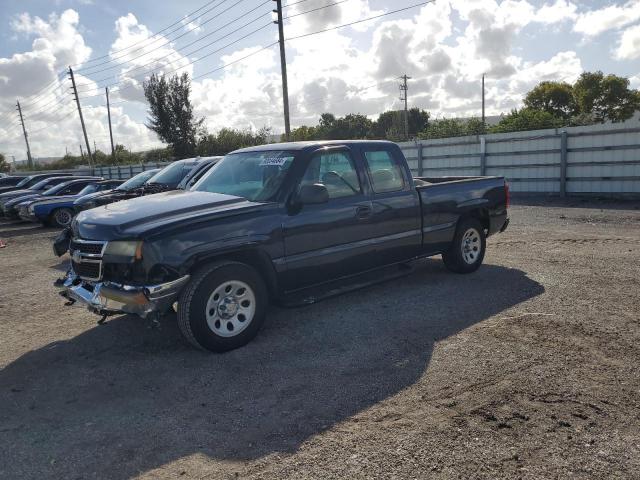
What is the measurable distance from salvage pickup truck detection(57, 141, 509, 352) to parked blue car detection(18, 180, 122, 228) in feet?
36.0

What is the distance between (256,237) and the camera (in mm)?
4676

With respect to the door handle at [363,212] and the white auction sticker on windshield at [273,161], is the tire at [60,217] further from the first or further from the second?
the door handle at [363,212]

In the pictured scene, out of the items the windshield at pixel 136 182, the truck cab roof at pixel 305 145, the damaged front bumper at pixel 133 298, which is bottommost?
the damaged front bumper at pixel 133 298

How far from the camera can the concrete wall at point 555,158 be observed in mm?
14195

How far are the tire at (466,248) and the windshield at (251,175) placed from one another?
9.12ft

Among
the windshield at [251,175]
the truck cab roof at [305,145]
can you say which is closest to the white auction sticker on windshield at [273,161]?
the windshield at [251,175]

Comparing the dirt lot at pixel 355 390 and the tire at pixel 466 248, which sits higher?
the tire at pixel 466 248

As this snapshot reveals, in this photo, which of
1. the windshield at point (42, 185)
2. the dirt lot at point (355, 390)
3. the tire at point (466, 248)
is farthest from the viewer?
the windshield at point (42, 185)

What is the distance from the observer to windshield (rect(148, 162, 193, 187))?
11.5 m

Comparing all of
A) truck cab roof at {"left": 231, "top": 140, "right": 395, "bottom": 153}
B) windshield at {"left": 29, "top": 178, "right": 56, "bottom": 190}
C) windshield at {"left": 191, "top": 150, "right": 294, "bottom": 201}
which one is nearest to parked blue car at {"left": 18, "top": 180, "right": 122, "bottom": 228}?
windshield at {"left": 29, "top": 178, "right": 56, "bottom": 190}

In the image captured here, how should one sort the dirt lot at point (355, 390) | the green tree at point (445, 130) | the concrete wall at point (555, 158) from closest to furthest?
1. the dirt lot at point (355, 390)
2. the concrete wall at point (555, 158)
3. the green tree at point (445, 130)

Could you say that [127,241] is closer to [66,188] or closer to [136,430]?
[136,430]

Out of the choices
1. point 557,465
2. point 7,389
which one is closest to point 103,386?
point 7,389

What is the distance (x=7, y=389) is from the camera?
4098 millimetres
